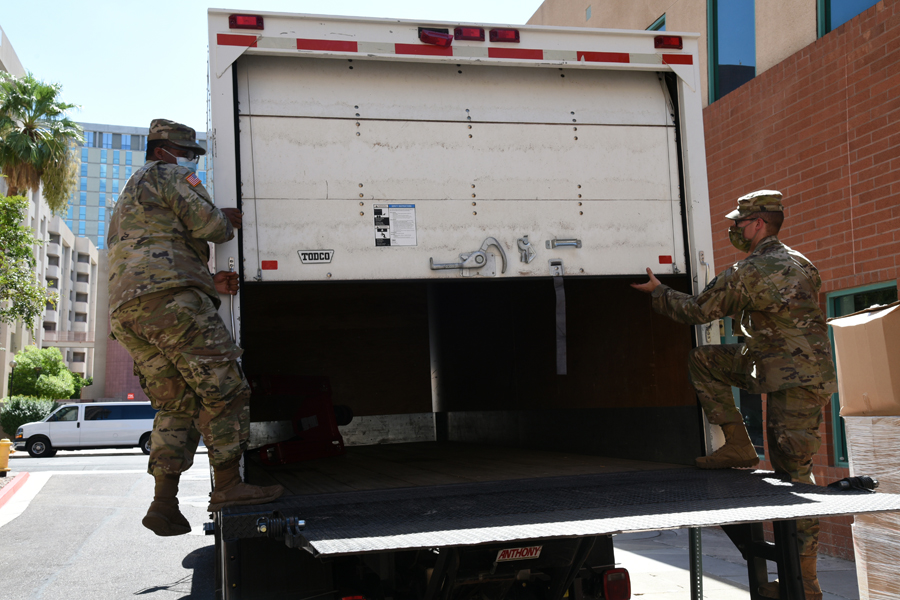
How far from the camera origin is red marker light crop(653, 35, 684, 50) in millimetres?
4188

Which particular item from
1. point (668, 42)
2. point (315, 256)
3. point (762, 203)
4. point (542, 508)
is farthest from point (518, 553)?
point (668, 42)

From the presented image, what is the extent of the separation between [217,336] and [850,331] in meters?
3.46

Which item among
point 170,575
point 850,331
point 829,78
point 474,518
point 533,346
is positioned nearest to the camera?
point 474,518

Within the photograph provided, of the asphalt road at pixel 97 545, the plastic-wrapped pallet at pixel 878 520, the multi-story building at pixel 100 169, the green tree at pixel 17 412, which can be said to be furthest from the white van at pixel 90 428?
the multi-story building at pixel 100 169

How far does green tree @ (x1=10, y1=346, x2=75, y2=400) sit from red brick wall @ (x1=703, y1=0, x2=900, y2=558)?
40.7m

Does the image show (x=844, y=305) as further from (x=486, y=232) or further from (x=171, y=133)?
(x=171, y=133)

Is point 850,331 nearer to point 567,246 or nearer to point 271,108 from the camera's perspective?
point 567,246

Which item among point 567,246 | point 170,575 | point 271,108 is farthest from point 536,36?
point 170,575

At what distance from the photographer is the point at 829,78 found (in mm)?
6945

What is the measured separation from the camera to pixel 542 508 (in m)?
3.07

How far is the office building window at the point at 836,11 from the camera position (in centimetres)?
670

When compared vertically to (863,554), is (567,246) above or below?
above

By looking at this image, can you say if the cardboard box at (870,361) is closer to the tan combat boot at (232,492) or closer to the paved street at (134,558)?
the paved street at (134,558)

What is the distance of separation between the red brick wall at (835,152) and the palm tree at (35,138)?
21.7m
